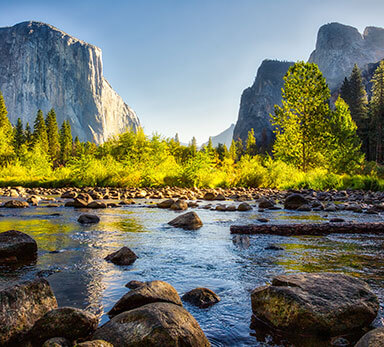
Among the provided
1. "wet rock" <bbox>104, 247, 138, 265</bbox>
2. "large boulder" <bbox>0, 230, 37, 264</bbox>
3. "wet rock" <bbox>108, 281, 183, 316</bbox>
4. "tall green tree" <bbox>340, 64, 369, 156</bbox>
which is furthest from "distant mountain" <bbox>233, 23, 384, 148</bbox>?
"wet rock" <bbox>108, 281, 183, 316</bbox>

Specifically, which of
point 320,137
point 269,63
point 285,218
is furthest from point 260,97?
point 285,218

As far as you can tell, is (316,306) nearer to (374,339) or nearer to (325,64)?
(374,339)

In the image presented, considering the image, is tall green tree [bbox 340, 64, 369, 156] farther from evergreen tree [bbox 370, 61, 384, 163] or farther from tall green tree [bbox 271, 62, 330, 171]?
tall green tree [bbox 271, 62, 330, 171]

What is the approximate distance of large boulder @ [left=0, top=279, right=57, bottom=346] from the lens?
198 cm

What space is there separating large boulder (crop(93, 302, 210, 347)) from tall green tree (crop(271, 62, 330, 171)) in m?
24.1

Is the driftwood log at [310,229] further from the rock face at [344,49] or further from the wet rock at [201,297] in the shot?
the rock face at [344,49]

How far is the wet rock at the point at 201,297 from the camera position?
2721 millimetres

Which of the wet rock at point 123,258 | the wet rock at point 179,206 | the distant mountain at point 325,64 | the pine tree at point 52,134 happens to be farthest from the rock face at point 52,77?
the wet rock at point 123,258

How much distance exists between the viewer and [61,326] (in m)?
2.01

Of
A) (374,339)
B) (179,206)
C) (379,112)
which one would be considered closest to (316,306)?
(374,339)

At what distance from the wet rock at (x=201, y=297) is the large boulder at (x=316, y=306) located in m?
0.40

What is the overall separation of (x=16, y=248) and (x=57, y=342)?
8.74 ft

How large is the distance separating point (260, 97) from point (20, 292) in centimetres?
17845

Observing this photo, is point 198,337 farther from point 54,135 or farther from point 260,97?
point 260,97
